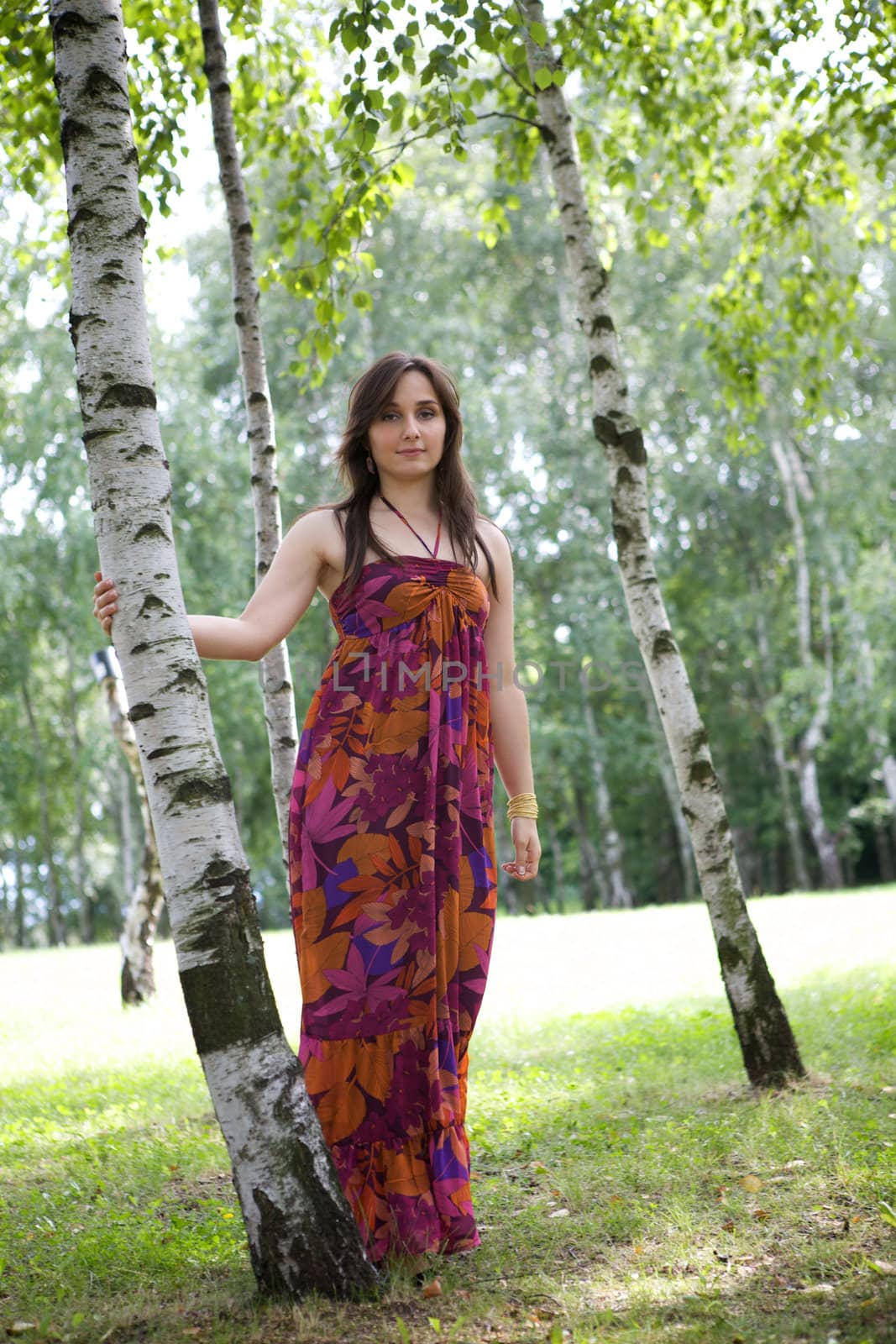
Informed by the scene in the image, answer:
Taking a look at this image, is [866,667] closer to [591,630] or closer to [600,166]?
[591,630]

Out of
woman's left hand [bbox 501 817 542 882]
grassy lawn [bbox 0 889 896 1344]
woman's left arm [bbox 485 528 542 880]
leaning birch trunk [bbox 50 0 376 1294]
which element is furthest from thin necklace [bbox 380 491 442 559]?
grassy lawn [bbox 0 889 896 1344]

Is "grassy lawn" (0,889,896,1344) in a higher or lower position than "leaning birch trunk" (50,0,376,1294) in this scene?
lower

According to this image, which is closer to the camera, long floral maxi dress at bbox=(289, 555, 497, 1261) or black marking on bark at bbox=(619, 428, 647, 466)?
long floral maxi dress at bbox=(289, 555, 497, 1261)

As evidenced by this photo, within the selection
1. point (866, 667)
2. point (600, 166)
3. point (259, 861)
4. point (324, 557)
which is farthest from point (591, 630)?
point (324, 557)

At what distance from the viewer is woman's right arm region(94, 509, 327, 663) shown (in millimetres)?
3035

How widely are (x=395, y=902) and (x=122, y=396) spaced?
1546mm

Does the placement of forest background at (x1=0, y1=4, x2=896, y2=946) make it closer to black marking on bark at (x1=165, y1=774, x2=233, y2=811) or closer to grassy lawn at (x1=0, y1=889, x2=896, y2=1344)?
grassy lawn at (x1=0, y1=889, x2=896, y2=1344)

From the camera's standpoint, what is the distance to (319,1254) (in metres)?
2.65

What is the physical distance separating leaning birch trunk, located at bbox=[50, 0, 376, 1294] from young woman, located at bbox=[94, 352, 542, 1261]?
1.00ft

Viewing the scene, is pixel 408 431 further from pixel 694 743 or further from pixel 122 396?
pixel 694 743

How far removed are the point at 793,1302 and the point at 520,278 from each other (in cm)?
2175

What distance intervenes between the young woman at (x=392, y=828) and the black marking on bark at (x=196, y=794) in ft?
1.50

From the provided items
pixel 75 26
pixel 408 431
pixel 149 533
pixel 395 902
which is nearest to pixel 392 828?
pixel 395 902

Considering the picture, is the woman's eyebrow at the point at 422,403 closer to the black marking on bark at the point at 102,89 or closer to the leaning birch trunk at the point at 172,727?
the leaning birch trunk at the point at 172,727
